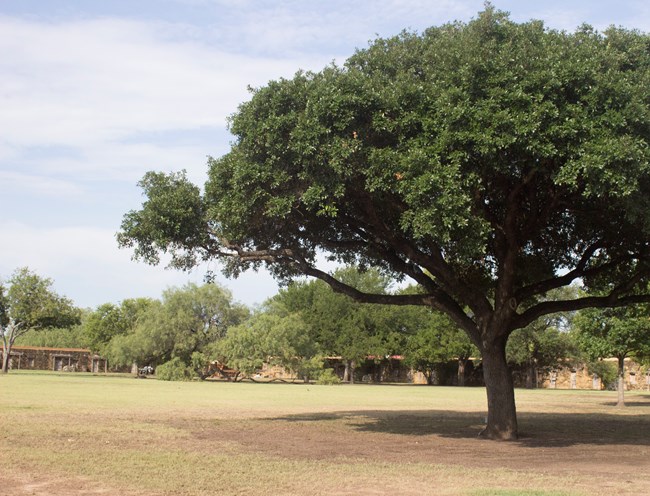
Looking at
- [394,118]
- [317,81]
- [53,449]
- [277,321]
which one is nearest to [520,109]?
[394,118]

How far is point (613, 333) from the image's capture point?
35.2 m

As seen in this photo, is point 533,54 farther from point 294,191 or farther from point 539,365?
point 539,365

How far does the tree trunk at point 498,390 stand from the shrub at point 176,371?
1850 inches

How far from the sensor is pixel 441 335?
68250mm

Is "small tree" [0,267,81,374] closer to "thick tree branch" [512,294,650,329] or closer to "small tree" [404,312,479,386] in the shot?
"small tree" [404,312,479,386]

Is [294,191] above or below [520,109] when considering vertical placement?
below

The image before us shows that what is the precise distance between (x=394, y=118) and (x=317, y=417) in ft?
41.2

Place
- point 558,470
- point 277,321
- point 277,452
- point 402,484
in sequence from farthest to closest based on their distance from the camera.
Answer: point 277,321
point 277,452
point 558,470
point 402,484

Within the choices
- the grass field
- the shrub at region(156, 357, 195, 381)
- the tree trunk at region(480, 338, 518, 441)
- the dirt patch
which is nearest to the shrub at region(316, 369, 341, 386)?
the shrub at region(156, 357, 195, 381)

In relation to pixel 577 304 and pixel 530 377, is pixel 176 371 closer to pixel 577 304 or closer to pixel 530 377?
pixel 530 377

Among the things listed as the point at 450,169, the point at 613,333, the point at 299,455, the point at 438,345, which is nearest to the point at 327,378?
the point at 438,345

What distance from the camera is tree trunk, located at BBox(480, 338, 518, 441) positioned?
18188 millimetres

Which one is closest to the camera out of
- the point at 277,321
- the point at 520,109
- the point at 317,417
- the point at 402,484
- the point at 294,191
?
the point at 402,484

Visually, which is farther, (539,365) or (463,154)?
(539,365)
